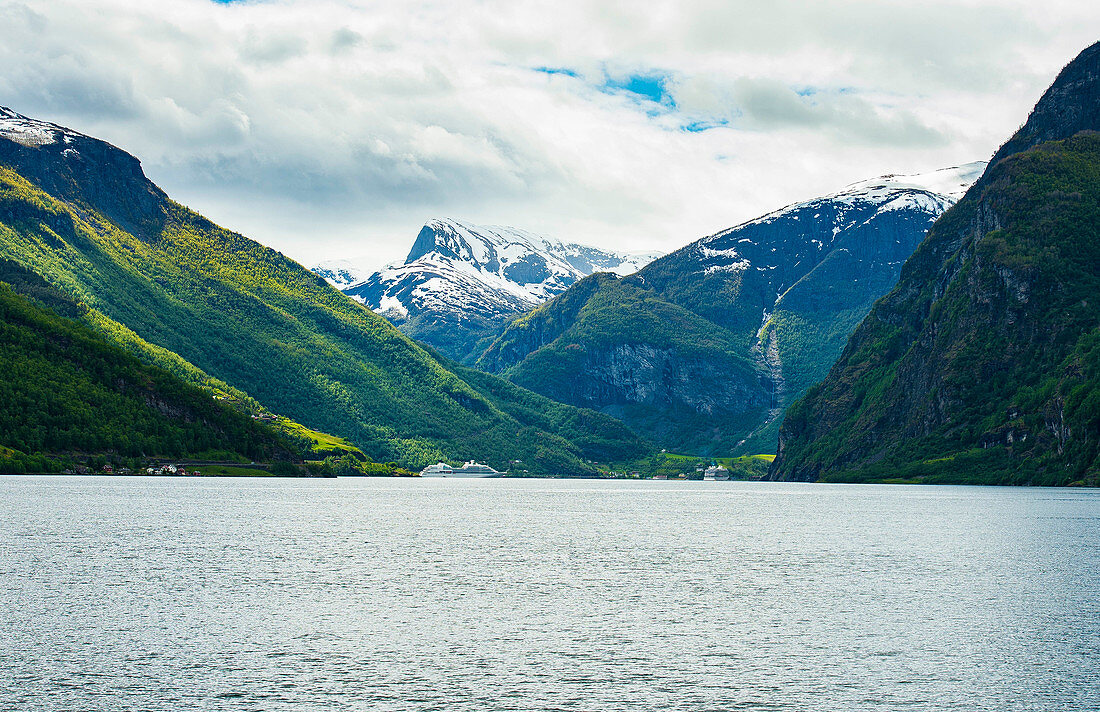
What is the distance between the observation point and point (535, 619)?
55.7 metres

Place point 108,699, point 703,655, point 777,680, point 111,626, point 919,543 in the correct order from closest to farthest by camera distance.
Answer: point 108,699 → point 777,680 → point 703,655 → point 111,626 → point 919,543

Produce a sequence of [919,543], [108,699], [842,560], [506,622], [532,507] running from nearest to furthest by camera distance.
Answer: [108,699], [506,622], [842,560], [919,543], [532,507]

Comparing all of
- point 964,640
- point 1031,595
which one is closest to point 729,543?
point 1031,595

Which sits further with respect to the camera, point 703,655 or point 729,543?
point 729,543

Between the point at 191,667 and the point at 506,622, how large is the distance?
698 inches

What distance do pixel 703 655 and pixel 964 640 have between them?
1487 centimetres

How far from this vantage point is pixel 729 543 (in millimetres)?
102375

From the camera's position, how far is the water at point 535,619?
130ft

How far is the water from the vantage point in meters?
39.7

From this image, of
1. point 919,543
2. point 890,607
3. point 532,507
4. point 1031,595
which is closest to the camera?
point 890,607

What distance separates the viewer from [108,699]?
123 feet

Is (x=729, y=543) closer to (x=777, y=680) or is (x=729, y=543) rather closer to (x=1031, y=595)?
(x=1031, y=595)

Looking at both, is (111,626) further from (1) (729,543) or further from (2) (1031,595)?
(1) (729,543)

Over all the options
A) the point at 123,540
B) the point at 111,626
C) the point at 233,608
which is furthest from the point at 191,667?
the point at 123,540
